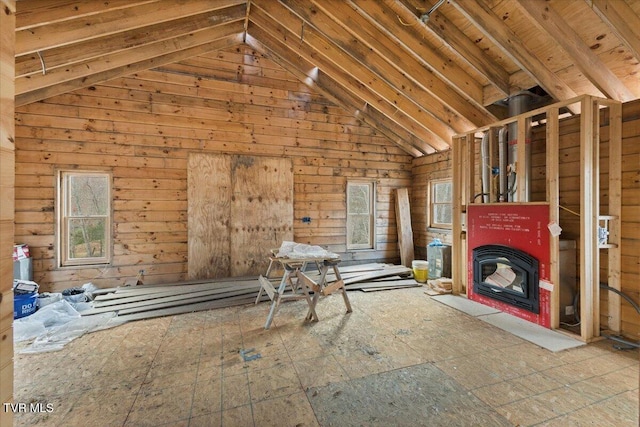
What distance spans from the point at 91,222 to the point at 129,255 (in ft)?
2.50

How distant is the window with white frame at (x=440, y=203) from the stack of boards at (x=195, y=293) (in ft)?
4.31

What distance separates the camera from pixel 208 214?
474cm

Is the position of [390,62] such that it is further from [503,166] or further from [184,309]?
[184,309]

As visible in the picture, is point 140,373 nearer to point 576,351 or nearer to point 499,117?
point 576,351

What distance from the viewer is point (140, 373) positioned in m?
2.19

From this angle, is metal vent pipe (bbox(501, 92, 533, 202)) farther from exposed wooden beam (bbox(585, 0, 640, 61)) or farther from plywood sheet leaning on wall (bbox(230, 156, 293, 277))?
plywood sheet leaning on wall (bbox(230, 156, 293, 277))

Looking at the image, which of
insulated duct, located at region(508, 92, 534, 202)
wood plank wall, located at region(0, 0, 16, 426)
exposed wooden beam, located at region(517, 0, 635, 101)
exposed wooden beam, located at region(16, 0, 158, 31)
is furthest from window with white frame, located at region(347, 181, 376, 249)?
wood plank wall, located at region(0, 0, 16, 426)

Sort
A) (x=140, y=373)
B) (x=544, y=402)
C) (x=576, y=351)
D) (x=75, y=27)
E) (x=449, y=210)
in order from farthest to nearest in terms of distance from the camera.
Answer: (x=449, y=210) → (x=75, y=27) → (x=576, y=351) → (x=140, y=373) → (x=544, y=402)

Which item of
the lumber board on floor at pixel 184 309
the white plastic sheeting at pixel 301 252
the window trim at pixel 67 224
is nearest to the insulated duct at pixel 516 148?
the white plastic sheeting at pixel 301 252

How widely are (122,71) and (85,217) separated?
2.34m

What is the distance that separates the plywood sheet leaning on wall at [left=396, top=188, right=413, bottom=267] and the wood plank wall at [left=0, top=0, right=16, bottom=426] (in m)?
5.56

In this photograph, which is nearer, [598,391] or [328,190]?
[598,391]

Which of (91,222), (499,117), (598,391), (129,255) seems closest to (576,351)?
(598,391)

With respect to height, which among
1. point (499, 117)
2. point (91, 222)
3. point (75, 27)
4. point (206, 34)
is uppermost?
point (206, 34)
